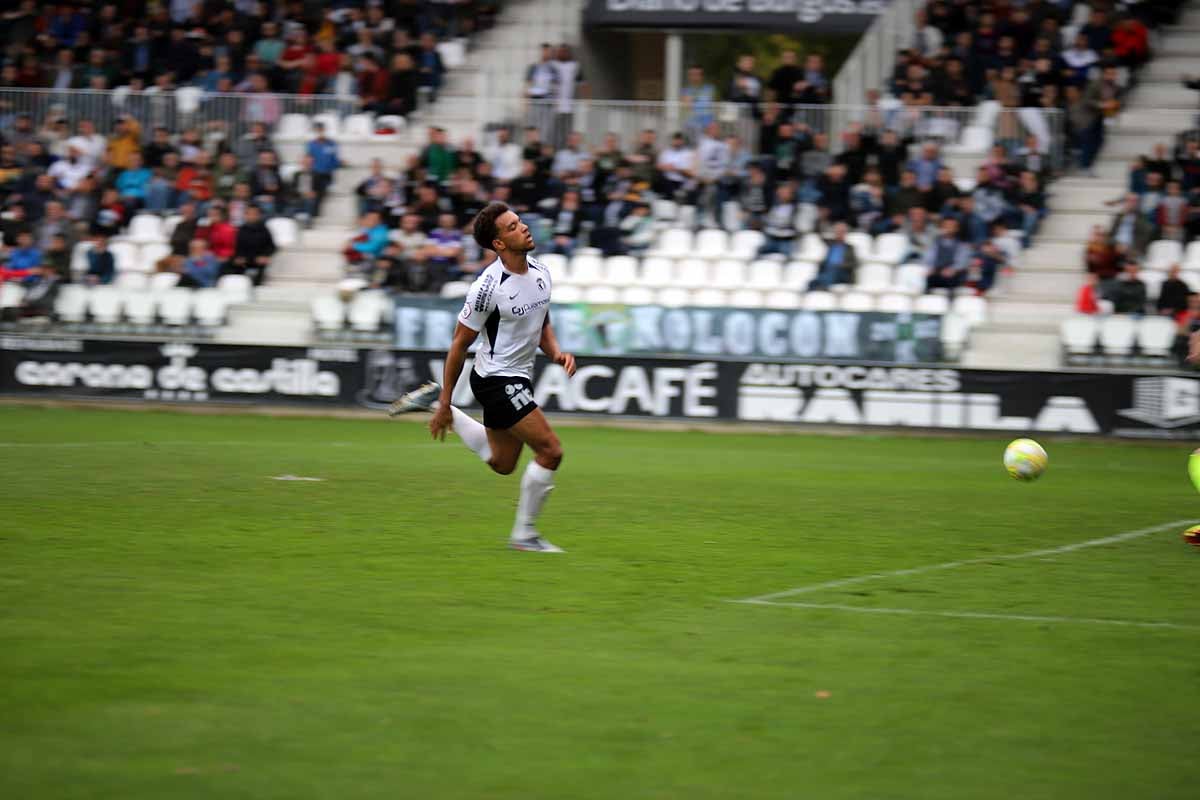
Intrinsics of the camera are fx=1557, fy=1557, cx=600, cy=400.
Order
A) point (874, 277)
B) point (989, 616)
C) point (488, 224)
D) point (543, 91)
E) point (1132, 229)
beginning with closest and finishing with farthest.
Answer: point (989, 616), point (488, 224), point (1132, 229), point (874, 277), point (543, 91)

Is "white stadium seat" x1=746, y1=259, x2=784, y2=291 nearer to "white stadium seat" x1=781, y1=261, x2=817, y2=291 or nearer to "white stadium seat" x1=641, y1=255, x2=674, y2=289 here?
"white stadium seat" x1=781, y1=261, x2=817, y2=291

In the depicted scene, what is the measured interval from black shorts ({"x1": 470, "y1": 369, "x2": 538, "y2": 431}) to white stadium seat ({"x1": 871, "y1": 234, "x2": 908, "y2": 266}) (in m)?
16.4

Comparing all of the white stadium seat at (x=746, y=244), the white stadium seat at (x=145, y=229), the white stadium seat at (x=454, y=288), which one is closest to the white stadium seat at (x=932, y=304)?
the white stadium seat at (x=746, y=244)

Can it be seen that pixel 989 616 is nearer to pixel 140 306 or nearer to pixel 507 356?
pixel 507 356

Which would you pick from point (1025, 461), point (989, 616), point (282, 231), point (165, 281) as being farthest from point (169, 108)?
point (989, 616)

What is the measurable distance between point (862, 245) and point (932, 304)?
5.94 feet

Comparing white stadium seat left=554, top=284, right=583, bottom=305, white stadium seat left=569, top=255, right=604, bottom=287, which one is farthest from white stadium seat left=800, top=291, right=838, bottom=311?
white stadium seat left=554, top=284, right=583, bottom=305

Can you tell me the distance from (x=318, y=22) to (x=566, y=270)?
958cm

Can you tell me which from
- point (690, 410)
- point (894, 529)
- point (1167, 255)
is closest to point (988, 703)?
point (894, 529)

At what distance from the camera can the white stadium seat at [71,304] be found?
25.3m

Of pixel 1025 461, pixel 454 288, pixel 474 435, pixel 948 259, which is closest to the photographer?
pixel 474 435

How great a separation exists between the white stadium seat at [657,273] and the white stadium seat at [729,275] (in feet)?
2.44

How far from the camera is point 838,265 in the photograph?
24.7 metres

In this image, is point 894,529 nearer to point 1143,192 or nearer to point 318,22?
point 1143,192
